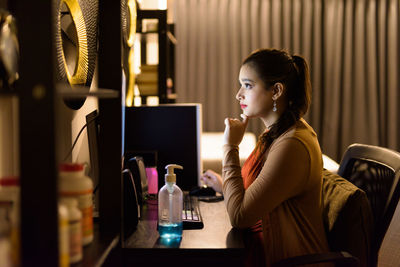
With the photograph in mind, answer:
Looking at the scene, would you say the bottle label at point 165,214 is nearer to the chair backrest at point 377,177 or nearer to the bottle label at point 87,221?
the bottle label at point 87,221

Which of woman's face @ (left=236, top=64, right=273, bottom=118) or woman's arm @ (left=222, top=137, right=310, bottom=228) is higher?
woman's face @ (left=236, top=64, right=273, bottom=118)

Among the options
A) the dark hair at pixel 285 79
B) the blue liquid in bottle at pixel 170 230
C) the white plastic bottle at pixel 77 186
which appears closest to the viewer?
the white plastic bottle at pixel 77 186

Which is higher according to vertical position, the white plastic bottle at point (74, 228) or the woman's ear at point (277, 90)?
the woman's ear at point (277, 90)

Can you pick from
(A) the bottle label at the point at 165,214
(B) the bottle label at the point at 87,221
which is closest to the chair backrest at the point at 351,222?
(A) the bottle label at the point at 165,214

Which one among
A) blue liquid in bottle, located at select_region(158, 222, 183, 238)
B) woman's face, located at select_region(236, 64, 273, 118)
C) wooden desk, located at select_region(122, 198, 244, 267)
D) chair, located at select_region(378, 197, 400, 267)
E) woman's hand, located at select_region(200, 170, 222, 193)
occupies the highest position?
woman's face, located at select_region(236, 64, 273, 118)

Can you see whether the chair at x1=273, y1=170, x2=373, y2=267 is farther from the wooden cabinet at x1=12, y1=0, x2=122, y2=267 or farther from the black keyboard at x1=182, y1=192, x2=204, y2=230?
the wooden cabinet at x1=12, y1=0, x2=122, y2=267

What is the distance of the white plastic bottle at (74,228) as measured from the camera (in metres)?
0.85

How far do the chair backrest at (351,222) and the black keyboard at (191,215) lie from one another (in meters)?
0.43

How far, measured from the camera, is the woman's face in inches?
61.4

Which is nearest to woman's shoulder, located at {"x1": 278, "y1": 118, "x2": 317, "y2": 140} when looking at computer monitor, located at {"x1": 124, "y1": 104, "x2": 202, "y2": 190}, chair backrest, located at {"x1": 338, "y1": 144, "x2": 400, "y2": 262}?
chair backrest, located at {"x1": 338, "y1": 144, "x2": 400, "y2": 262}

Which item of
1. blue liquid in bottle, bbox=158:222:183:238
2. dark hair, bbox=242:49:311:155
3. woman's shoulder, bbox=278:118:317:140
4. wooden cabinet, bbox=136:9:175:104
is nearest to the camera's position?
blue liquid in bottle, bbox=158:222:183:238

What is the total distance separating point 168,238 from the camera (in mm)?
1301

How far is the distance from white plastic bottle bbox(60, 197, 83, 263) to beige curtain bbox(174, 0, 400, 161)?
378 centimetres

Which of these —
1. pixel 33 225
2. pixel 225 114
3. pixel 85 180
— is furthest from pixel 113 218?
pixel 225 114
